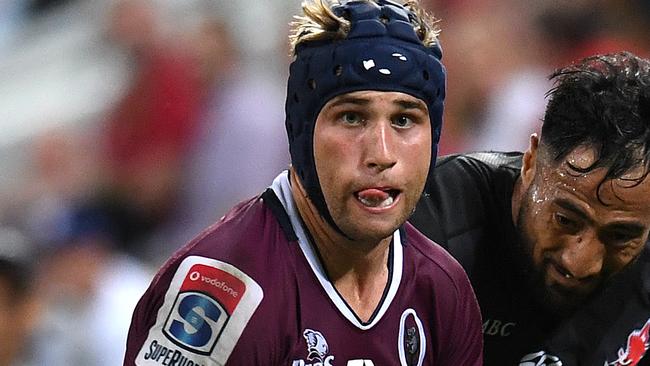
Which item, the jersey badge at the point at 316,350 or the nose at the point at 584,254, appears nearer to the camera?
the jersey badge at the point at 316,350

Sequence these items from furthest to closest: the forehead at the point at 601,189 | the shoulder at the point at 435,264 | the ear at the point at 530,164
A: the ear at the point at 530,164
the forehead at the point at 601,189
the shoulder at the point at 435,264

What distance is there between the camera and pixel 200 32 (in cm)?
436

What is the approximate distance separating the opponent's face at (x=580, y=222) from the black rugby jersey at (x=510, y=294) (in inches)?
4.4

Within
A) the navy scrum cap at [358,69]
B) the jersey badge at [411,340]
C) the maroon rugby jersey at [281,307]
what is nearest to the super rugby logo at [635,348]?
the maroon rugby jersey at [281,307]

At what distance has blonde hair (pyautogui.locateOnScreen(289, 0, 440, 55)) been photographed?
197 centimetres

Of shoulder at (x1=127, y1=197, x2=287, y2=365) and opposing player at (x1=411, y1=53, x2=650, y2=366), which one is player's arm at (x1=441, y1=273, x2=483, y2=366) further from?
shoulder at (x1=127, y1=197, x2=287, y2=365)

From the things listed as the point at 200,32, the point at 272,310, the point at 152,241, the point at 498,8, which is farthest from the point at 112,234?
the point at 272,310

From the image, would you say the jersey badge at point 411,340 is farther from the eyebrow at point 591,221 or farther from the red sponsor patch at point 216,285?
the eyebrow at point 591,221

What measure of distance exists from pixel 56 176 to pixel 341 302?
229 cm

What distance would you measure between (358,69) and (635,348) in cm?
114

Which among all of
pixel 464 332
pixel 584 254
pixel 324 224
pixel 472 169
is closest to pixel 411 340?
pixel 464 332

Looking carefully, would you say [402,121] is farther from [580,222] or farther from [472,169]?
[472,169]

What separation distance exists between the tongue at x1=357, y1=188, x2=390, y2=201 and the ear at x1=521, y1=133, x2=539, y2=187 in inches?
27.3

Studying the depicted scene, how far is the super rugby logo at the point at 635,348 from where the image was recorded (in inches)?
104
